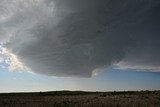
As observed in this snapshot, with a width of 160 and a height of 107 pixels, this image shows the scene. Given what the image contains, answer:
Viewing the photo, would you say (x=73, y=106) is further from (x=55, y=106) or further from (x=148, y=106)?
(x=148, y=106)

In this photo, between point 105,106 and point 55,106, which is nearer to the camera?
point 105,106

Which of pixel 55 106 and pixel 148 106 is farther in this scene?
pixel 55 106

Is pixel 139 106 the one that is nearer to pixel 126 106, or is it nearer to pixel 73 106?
pixel 126 106

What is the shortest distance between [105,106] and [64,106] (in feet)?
17.0

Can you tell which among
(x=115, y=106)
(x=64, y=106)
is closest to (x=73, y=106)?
(x=64, y=106)

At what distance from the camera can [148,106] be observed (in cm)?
3088

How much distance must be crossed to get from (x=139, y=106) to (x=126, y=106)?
1388 millimetres

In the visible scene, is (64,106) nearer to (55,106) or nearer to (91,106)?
(55,106)

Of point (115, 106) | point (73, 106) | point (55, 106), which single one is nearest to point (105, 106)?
point (115, 106)

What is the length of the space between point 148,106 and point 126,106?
2.30m

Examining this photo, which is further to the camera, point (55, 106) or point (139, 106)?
point (55, 106)

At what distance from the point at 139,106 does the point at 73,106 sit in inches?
289

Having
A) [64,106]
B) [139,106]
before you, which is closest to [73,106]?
[64,106]

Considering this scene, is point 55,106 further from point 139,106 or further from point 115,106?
point 139,106
